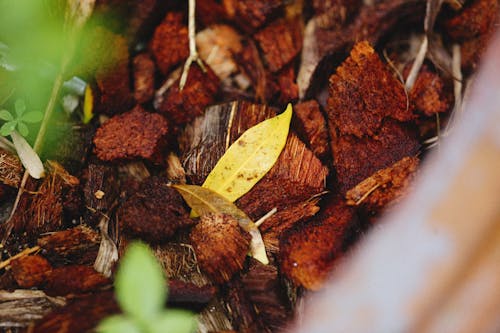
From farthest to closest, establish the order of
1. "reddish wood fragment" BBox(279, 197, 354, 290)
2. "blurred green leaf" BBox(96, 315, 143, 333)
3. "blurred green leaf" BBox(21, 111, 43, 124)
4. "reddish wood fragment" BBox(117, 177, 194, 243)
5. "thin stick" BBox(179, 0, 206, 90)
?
"thin stick" BBox(179, 0, 206, 90), "blurred green leaf" BBox(21, 111, 43, 124), "reddish wood fragment" BBox(117, 177, 194, 243), "reddish wood fragment" BBox(279, 197, 354, 290), "blurred green leaf" BBox(96, 315, 143, 333)

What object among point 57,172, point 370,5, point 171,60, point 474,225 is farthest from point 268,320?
point 370,5

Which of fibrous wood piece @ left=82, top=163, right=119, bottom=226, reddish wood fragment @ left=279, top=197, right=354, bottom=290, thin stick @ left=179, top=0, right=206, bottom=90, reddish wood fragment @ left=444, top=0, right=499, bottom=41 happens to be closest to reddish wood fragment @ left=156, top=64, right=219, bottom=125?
thin stick @ left=179, top=0, right=206, bottom=90

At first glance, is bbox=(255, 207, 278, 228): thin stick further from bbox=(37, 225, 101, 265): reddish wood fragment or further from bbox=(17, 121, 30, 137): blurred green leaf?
bbox=(17, 121, 30, 137): blurred green leaf

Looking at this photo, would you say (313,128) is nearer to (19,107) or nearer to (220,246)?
(220,246)

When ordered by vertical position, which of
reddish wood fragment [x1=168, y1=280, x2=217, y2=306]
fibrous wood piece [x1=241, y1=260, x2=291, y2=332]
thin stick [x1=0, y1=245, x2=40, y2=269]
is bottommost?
fibrous wood piece [x1=241, y1=260, x2=291, y2=332]

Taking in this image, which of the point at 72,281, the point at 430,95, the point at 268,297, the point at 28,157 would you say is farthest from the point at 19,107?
the point at 430,95

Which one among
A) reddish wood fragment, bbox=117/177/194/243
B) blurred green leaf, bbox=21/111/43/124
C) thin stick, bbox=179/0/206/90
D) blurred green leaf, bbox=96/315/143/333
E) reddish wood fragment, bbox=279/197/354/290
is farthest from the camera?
thin stick, bbox=179/0/206/90

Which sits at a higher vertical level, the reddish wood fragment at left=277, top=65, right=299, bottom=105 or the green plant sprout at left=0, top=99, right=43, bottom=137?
the green plant sprout at left=0, top=99, right=43, bottom=137
